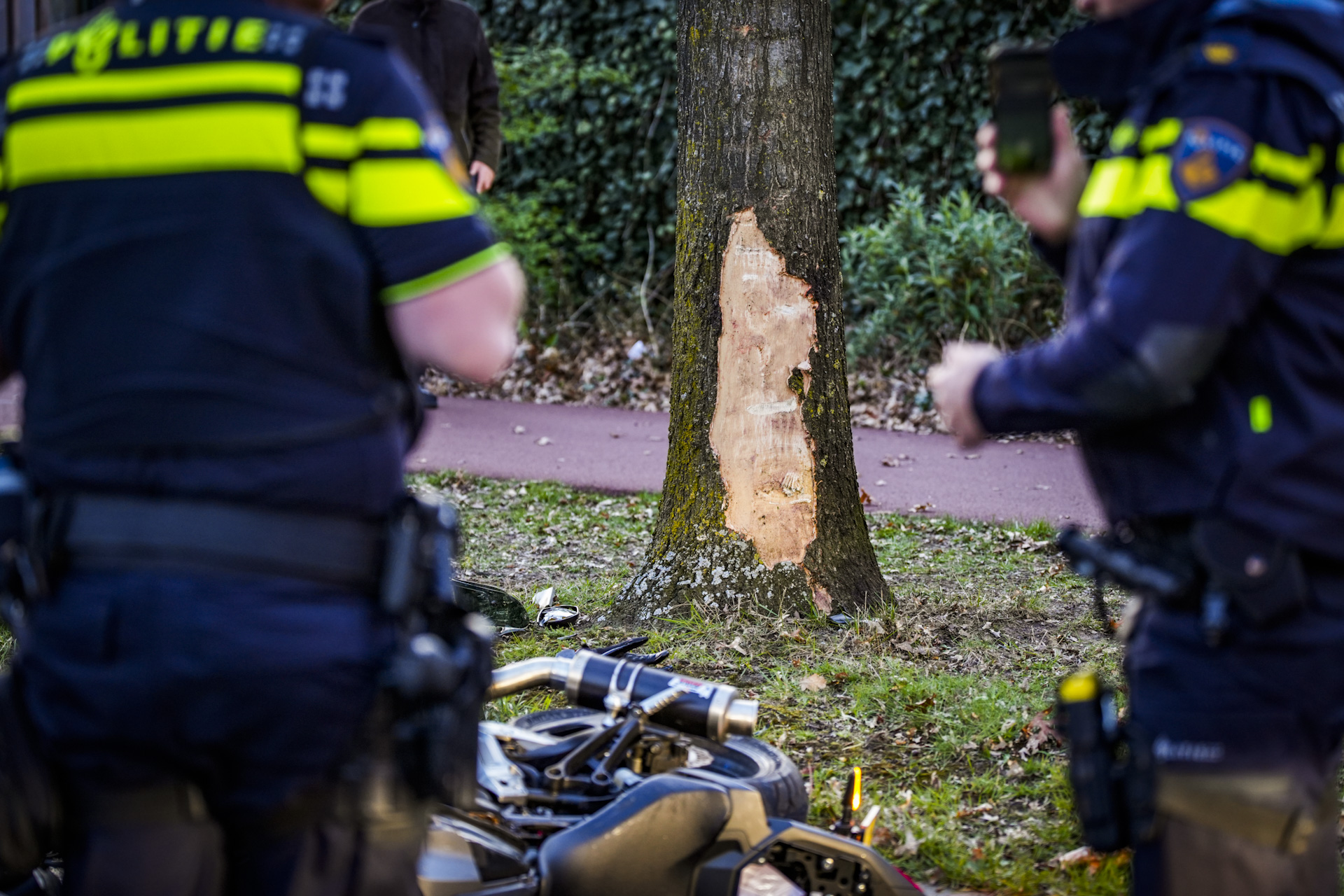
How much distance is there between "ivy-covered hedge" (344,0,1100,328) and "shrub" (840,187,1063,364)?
0.72 m

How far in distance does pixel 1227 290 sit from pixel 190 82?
1.32 meters

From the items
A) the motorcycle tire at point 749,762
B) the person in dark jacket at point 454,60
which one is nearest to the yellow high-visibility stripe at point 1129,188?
the motorcycle tire at point 749,762

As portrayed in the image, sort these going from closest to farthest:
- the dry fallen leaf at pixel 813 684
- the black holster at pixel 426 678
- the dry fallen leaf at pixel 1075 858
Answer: the black holster at pixel 426 678
the dry fallen leaf at pixel 1075 858
the dry fallen leaf at pixel 813 684

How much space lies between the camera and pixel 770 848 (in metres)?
2.38

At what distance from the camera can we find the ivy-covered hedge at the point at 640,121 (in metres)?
10.8

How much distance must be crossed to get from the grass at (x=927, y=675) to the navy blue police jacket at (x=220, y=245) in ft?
7.24

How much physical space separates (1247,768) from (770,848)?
3.03ft

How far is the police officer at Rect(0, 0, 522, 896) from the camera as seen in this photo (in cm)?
154

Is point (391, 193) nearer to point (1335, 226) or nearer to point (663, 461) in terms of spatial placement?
point (1335, 226)

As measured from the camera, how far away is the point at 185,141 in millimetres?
1543

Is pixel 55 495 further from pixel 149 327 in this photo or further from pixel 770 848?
pixel 770 848

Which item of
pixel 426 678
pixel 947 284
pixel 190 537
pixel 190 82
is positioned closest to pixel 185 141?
pixel 190 82

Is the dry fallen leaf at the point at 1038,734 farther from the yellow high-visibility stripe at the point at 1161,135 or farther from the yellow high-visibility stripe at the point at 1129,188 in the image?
→ the yellow high-visibility stripe at the point at 1161,135

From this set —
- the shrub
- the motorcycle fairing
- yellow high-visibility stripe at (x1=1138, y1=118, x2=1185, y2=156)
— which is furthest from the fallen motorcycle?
the shrub
